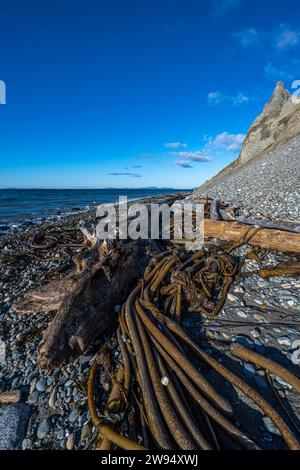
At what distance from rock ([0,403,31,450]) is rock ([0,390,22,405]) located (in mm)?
88

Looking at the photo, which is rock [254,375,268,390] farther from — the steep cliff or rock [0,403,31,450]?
the steep cliff

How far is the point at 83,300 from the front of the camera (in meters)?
4.14

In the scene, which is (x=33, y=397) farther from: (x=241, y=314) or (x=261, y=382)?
(x=241, y=314)

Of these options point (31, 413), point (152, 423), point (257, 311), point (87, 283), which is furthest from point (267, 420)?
point (87, 283)

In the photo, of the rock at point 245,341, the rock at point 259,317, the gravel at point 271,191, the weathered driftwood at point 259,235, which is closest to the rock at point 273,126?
the gravel at point 271,191

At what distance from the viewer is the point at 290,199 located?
1037 cm

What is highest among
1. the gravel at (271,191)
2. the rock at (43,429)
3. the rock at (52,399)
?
the gravel at (271,191)

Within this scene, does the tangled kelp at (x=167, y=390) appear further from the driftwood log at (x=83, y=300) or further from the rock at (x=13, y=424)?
the rock at (x=13, y=424)

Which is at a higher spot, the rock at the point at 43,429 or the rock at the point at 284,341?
the rock at the point at 284,341

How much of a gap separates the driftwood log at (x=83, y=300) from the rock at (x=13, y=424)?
1.81 feet

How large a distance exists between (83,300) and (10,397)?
1.61 meters

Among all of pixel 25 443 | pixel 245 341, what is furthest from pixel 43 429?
pixel 245 341

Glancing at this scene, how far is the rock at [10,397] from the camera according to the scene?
129 inches
